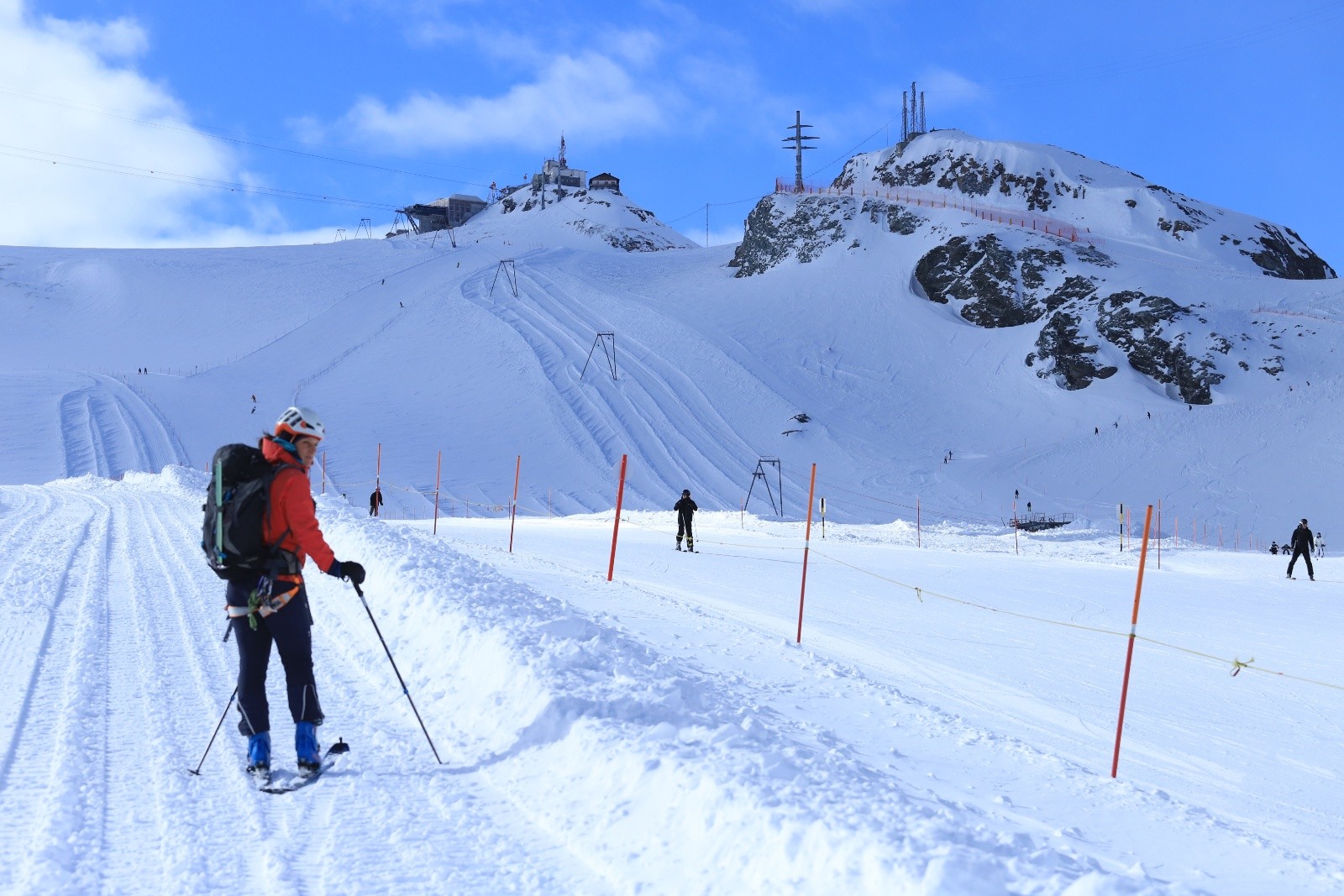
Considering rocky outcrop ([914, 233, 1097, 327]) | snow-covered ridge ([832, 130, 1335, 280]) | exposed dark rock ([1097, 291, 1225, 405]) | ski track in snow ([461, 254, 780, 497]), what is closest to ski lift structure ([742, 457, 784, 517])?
ski track in snow ([461, 254, 780, 497])

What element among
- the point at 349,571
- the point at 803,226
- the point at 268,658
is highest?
the point at 803,226

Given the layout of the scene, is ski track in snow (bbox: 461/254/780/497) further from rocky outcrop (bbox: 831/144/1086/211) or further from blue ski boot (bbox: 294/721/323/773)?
rocky outcrop (bbox: 831/144/1086/211)

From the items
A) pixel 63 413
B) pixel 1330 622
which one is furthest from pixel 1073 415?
pixel 63 413

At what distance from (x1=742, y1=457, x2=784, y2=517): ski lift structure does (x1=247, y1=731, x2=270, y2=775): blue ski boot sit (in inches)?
1210

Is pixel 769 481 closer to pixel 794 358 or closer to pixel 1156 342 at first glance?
pixel 794 358

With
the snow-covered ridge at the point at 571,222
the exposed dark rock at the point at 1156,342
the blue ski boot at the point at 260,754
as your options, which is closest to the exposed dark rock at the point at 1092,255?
the exposed dark rock at the point at 1156,342

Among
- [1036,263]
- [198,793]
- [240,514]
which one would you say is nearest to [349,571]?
[240,514]

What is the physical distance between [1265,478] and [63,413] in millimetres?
48309

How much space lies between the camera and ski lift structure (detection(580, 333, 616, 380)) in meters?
48.7

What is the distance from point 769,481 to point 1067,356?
23627mm

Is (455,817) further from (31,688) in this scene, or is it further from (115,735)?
(31,688)

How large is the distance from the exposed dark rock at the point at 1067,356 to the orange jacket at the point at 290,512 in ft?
173

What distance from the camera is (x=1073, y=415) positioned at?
161ft

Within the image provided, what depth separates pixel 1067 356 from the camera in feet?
177
